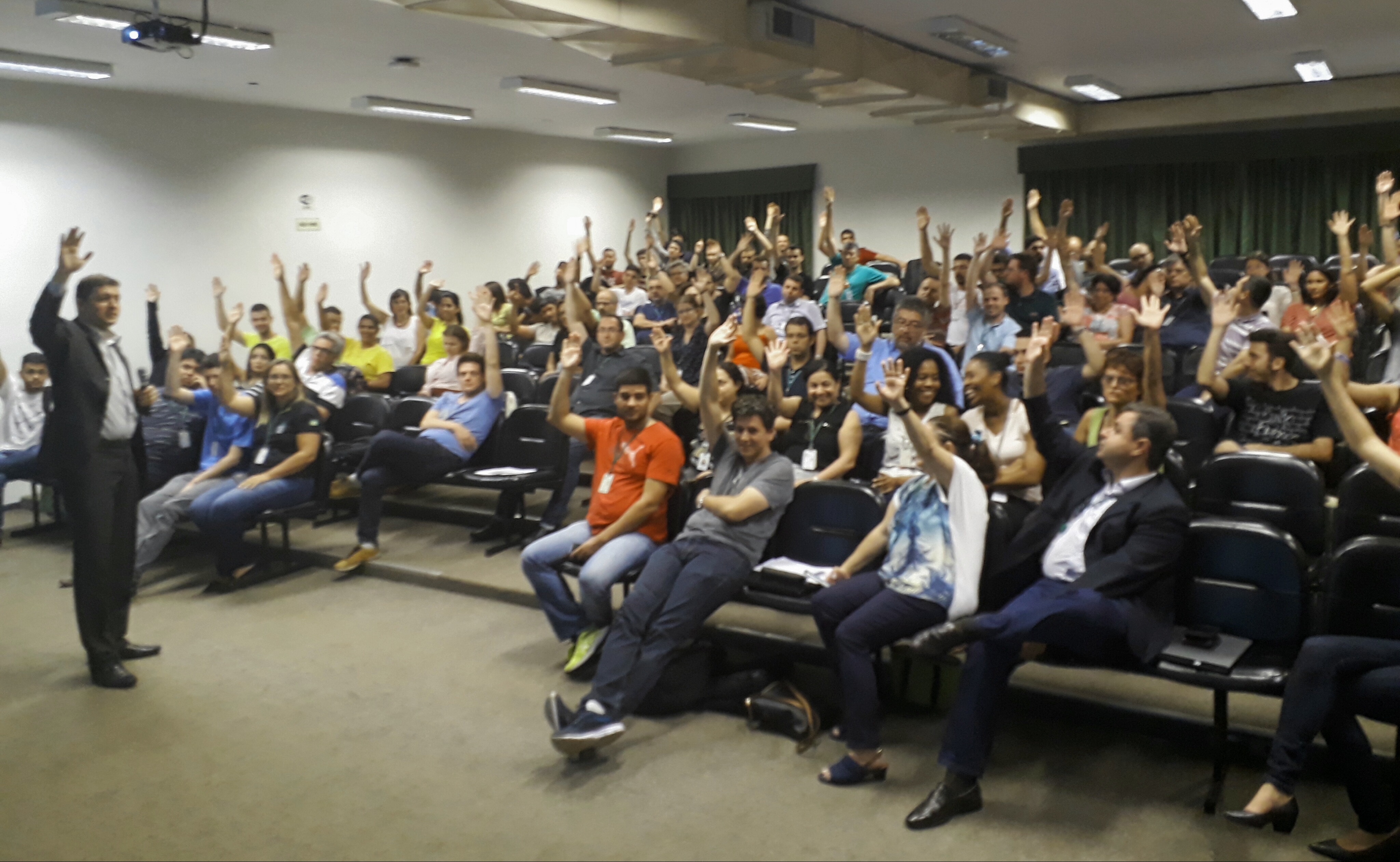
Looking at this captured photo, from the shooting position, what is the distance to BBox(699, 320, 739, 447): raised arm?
416 centimetres

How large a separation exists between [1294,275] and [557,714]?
6.14 meters

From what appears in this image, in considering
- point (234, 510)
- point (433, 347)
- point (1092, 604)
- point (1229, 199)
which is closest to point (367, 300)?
point (433, 347)

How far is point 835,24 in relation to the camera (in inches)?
285

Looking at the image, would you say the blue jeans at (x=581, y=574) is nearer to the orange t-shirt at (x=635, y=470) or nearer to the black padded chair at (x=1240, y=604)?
the orange t-shirt at (x=635, y=470)

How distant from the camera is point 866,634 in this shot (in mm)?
3303

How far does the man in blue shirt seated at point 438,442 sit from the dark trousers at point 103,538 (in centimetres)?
138

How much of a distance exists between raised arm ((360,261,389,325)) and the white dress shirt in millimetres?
6114

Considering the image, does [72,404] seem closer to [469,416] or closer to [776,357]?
[469,416]

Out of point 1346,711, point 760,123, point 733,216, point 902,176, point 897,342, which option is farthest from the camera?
point 733,216

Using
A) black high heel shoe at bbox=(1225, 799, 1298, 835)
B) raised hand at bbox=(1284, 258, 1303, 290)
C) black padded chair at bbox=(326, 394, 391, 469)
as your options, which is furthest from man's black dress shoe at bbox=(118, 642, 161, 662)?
raised hand at bbox=(1284, 258, 1303, 290)

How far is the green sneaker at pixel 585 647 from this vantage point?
4.14 m

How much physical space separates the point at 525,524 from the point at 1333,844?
4.36 m

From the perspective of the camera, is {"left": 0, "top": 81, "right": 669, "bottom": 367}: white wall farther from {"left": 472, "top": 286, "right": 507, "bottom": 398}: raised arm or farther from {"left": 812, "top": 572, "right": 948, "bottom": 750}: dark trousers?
{"left": 812, "top": 572, "right": 948, "bottom": 750}: dark trousers

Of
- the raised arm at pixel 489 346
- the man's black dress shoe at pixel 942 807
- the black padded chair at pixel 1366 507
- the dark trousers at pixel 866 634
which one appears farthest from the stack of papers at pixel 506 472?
the black padded chair at pixel 1366 507
